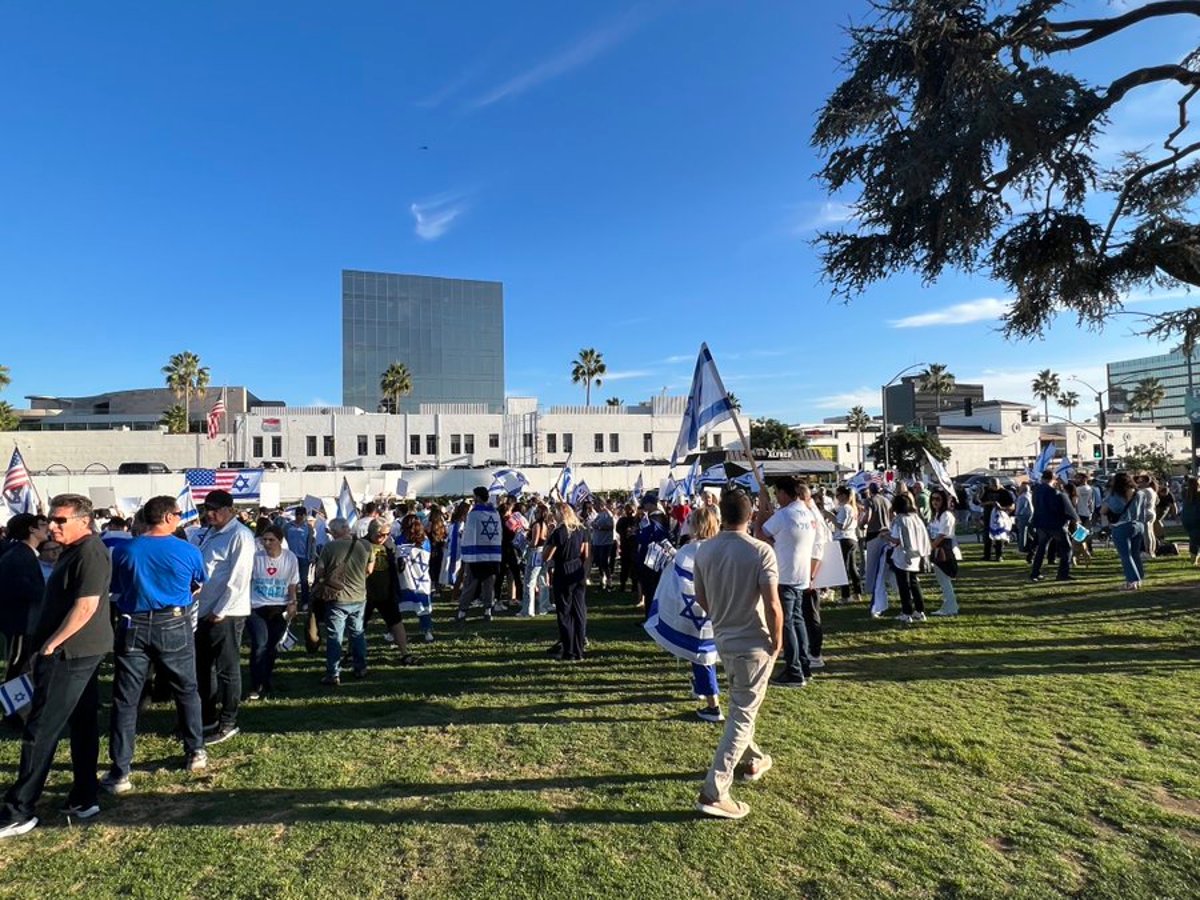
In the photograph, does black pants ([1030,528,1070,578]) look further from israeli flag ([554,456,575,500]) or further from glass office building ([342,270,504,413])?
glass office building ([342,270,504,413])

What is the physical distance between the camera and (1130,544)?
1112cm

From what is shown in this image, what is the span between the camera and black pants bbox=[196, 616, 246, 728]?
18.7 feet

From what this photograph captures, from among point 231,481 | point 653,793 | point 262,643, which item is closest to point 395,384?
point 231,481

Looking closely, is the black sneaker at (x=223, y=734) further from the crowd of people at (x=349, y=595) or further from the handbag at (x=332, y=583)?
the handbag at (x=332, y=583)

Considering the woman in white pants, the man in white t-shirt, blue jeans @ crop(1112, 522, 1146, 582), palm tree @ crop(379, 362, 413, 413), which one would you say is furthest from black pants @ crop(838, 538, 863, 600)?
palm tree @ crop(379, 362, 413, 413)

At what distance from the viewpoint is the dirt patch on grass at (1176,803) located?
4086 millimetres

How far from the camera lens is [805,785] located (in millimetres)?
4523

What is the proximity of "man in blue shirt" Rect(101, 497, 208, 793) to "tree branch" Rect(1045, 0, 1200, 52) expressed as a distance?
13.7 m

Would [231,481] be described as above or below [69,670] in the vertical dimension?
above

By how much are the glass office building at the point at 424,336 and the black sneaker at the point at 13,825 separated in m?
93.8

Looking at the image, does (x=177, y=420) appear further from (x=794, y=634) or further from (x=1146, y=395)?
(x=1146, y=395)

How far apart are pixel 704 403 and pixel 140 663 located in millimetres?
5954

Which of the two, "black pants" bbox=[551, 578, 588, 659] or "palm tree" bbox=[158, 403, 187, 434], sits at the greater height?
"palm tree" bbox=[158, 403, 187, 434]

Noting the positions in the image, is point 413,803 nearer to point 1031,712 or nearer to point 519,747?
point 519,747
